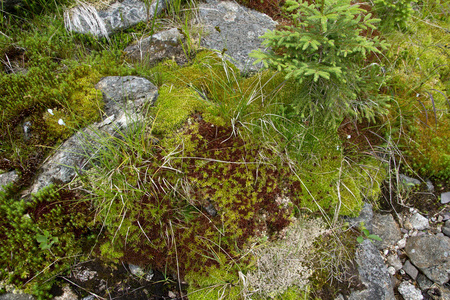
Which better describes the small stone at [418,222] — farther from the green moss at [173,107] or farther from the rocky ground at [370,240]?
the green moss at [173,107]

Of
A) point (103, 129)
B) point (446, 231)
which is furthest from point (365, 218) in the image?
point (103, 129)

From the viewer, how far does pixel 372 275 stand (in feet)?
11.0

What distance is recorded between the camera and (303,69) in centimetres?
292

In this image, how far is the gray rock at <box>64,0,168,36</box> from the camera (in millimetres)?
4461

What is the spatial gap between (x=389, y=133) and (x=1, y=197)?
5.24 m

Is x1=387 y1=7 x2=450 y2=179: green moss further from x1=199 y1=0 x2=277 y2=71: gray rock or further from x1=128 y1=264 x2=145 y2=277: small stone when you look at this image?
x1=128 y1=264 x2=145 y2=277: small stone

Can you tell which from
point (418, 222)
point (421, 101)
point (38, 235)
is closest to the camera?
point (38, 235)

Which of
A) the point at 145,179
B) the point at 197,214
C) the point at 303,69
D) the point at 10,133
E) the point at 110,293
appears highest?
the point at 303,69

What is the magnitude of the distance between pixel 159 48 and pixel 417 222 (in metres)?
5.01

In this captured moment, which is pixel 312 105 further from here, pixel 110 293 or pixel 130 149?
pixel 110 293

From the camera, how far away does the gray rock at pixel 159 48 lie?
4512mm

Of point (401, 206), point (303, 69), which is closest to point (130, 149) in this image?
point (303, 69)

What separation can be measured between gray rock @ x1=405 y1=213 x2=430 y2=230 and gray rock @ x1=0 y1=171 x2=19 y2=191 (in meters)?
5.47

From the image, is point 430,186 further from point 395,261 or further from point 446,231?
point 395,261
